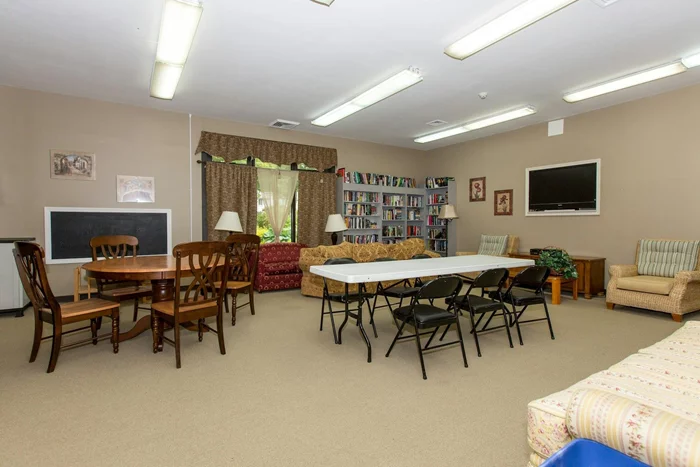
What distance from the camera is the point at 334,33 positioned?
3512 millimetres

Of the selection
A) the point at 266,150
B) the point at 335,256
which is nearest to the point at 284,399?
the point at 335,256

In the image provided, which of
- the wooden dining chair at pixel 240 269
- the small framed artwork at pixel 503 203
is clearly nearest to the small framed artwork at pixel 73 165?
the wooden dining chair at pixel 240 269

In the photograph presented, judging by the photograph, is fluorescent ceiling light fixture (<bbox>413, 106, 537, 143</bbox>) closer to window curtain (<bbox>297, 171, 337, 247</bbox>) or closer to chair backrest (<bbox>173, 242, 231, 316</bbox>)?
window curtain (<bbox>297, 171, 337, 247</bbox>)

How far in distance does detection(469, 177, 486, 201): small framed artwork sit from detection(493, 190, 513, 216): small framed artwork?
0.29 metres

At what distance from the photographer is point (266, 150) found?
678cm

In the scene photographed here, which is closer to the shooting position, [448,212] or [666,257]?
[666,257]

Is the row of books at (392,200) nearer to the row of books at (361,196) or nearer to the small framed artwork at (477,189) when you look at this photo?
the row of books at (361,196)

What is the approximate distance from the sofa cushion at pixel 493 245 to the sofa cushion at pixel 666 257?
2.07 m

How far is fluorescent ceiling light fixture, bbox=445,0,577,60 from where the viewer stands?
9.28ft

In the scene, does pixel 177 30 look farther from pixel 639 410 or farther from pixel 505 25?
pixel 639 410

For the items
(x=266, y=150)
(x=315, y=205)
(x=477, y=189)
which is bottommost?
(x=315, y=205)

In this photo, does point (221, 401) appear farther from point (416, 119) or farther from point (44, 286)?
point (416, 119)

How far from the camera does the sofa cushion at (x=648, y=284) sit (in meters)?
4.43

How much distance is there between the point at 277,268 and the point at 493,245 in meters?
4.14
